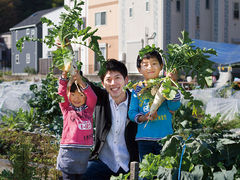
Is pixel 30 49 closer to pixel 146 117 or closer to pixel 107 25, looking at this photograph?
pixel 107 25

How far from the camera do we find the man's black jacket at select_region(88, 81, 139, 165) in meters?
3.00

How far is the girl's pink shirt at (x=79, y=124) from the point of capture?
2.88 meters

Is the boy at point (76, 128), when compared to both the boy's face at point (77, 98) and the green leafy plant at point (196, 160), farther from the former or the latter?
the green leafy plant at point (196, 160)

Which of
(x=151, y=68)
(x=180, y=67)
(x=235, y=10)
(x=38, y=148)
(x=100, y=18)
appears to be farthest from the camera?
(x=100, y=18)

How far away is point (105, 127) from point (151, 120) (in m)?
0.44

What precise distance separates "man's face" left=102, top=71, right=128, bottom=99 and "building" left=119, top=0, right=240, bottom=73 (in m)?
18.1

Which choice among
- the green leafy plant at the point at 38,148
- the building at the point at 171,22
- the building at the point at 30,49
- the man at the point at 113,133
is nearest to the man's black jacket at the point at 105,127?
the man at the point at 113,133

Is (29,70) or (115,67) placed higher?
(29,70)

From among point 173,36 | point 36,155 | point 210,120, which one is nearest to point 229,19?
point 173,36

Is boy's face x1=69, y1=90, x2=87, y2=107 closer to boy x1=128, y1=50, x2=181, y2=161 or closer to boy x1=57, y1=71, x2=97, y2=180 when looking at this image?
boy x1=57, y1=71, x2=97, y2=180

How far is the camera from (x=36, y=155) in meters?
4.98

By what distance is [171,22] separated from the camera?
72.2 feet

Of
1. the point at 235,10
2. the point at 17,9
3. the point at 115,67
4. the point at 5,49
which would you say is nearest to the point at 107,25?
the point at 235,10

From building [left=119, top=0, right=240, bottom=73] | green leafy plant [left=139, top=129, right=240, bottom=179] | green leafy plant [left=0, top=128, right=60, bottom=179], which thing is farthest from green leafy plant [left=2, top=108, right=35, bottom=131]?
building [left=119, top=0, right=240, bottom=73]
